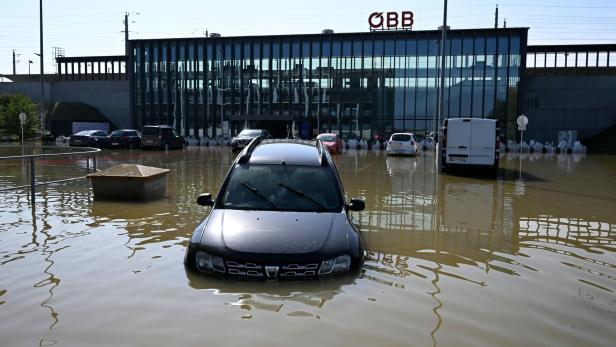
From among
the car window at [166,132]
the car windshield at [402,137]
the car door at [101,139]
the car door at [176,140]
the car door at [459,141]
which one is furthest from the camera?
the car door at [101,139]

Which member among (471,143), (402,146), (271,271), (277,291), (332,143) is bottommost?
(277,291)

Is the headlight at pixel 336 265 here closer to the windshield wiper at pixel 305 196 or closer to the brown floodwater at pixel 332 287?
the brown floodwater at pixel 332 287

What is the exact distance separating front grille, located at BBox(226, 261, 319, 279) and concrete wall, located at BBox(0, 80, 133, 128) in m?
63.4

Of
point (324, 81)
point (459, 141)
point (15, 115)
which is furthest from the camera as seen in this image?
point (324, 81)

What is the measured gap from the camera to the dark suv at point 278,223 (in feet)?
17.6

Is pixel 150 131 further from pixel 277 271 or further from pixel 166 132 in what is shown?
pixel 277 271

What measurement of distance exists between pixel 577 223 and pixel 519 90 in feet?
153

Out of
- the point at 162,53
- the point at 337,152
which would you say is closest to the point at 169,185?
the point at 337,152

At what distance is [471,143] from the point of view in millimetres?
20734

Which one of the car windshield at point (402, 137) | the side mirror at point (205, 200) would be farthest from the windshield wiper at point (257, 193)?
the car windshield at point (402, 137)

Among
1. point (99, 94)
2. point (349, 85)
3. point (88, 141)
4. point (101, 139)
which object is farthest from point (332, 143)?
point (99, 94)

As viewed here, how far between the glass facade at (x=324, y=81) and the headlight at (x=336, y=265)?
4765cm

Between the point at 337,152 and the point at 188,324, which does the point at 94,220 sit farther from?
the point at 337,152

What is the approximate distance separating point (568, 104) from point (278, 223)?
54387mm
